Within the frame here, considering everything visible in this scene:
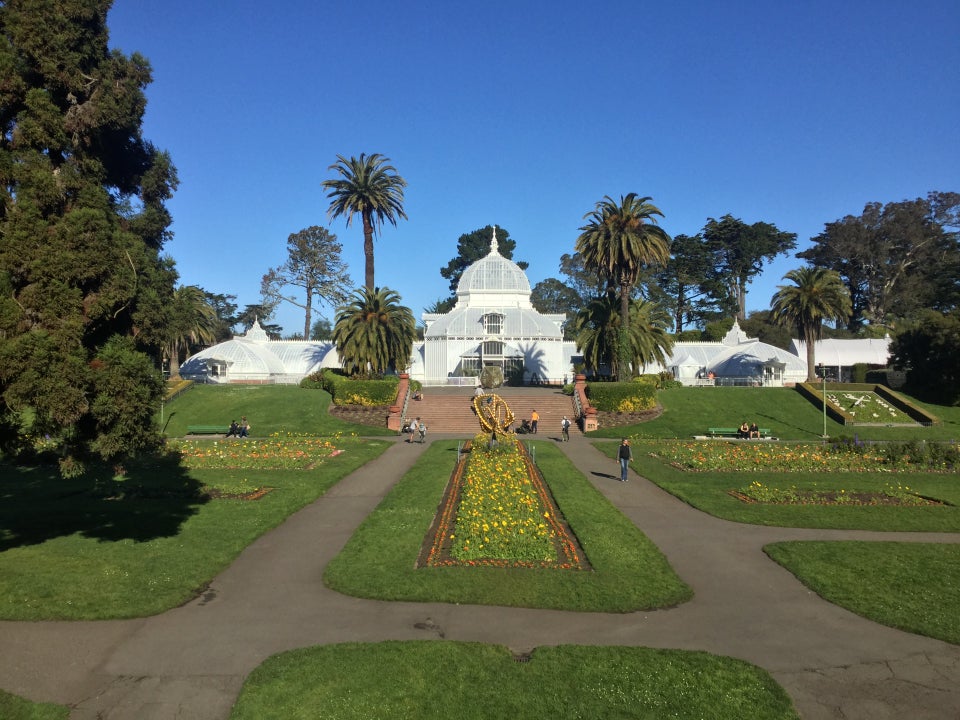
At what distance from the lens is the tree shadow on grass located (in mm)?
16016

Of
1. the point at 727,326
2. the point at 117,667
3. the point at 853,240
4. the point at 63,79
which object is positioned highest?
the point at 853,240

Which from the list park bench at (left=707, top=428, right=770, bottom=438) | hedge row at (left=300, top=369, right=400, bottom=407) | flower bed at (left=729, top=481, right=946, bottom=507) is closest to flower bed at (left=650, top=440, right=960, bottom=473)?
flower bed at (left=729, top=481, right=946, bottom=507)

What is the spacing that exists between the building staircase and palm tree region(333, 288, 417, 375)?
373 cm

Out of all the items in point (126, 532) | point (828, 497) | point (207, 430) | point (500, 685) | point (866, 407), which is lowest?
point (500, 685)

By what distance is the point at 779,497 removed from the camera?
2050cm

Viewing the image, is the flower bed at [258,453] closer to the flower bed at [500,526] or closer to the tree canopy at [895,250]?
the flower bed at [500,526]

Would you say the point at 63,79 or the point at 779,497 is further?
the point at 779,497

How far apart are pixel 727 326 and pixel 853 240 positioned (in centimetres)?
2457

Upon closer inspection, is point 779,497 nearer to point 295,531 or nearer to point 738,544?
point 738,544

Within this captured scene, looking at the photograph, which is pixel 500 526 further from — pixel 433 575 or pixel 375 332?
pixel 375 332

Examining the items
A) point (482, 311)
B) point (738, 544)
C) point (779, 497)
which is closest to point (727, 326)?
point (482, 311)

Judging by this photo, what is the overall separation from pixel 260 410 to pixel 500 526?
101 feet

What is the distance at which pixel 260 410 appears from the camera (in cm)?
4328

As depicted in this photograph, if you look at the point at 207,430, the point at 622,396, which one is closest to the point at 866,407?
the point at 622,396
